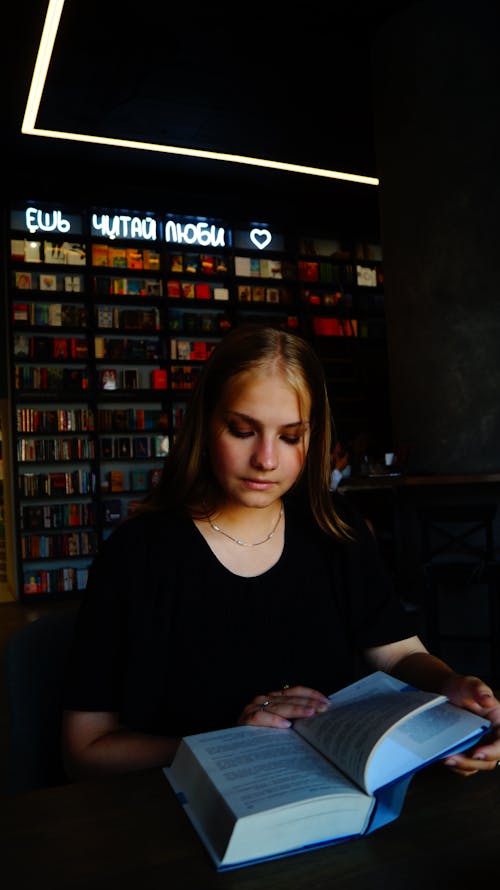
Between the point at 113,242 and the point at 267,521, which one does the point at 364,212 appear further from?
the point at 267,521

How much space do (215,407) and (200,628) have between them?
1.26ft

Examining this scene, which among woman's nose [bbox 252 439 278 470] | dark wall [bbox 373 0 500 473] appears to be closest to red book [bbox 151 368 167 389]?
dark wall [bbox 373 0 500 473]

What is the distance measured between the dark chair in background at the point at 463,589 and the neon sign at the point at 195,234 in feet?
14.4

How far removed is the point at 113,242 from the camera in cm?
666

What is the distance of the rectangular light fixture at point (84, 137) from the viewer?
14.8ft

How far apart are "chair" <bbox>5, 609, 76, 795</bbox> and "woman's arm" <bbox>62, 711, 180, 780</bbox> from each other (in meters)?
0.13

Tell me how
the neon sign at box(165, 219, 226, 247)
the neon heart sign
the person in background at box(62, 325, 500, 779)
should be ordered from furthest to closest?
1. the neon heart sign
2. the neon sign at box(165, 219, 226, 247)
3. the person in background at box(62, 325, 500, 779)

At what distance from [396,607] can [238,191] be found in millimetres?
6627

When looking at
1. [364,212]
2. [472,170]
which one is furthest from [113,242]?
[472,170]

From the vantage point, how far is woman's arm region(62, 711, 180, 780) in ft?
3.01

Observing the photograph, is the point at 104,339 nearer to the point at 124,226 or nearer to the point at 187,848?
the point at 124,226

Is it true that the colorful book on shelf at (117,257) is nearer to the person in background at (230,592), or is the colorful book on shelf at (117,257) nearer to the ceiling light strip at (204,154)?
the ceiling light strip at (204,154)

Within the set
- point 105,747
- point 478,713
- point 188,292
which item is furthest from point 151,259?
point 478,713

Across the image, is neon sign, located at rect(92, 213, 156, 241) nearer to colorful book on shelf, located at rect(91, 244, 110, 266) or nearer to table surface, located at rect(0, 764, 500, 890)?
colorful book on shelf, located at rect(91, 244, 110, 266)
